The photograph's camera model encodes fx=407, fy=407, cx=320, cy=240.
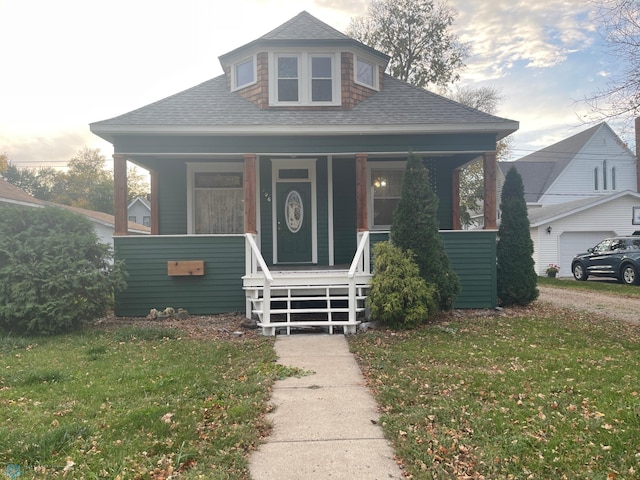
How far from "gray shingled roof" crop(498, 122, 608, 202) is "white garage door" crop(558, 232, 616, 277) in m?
4.65

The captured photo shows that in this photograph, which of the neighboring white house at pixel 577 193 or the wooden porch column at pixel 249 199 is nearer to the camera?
the wooden porch column at pixel 249 199

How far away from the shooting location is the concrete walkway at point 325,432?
2633mm

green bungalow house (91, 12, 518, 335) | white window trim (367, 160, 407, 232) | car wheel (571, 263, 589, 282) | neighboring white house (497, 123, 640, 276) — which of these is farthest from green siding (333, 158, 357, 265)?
neighboring white house (497, 123, 640, 276)

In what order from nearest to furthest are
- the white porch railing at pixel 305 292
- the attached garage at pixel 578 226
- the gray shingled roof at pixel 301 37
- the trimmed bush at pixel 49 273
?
1. the trimmed bush at pixel 49 273
2. the white porch railing at pixel 305 292
3. the gray shingled roof at pixel 301 37
4. the attached garage at pixel 578 226

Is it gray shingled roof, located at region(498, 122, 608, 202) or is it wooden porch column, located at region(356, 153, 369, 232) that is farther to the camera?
gray shingled roof, located at region(498, 122, 608, 202)

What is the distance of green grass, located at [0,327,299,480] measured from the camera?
8.82ft

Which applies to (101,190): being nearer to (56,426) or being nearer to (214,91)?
(214,91)

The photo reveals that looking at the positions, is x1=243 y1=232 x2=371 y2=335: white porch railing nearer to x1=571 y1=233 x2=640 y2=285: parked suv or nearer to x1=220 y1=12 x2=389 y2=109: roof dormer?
x1=220 y1=12 x2=389 y2=109: roof dormer

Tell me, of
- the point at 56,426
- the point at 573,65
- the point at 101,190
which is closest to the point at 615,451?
the point at 56,426

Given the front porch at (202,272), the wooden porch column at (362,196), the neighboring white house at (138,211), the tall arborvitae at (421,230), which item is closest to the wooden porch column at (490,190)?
the front porch at (202,272)

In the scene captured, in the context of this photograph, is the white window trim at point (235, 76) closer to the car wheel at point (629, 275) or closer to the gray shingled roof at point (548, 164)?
the car wheel at point (629, 275)

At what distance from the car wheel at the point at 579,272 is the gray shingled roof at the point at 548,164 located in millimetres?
7123

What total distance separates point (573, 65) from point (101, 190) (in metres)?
41.9

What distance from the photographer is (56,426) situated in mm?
3152
